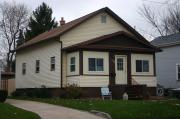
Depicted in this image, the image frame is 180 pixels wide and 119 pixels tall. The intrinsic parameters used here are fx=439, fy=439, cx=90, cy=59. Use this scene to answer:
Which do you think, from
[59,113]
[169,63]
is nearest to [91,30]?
[169,63]

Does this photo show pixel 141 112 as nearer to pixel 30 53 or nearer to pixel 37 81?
pixel 37 81

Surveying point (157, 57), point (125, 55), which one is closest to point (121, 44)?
point (125, 55)

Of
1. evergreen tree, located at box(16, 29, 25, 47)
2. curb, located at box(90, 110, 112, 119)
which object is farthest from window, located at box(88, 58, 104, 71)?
evergreen tree, located at box(16, 29, 25, 47)

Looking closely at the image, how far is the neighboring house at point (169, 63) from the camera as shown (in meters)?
39.2

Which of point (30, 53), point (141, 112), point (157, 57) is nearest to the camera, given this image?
point (141, 112)

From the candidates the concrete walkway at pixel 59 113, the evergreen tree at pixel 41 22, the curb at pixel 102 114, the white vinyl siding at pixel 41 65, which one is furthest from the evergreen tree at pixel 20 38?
the curb at pixel 102 114

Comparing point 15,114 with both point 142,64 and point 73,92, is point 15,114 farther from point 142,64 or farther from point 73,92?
point 142,64

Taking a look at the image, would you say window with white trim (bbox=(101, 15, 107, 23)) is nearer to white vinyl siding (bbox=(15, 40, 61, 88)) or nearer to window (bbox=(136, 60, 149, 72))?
white vinyl siding (bbox=(15, 40, 61, 88))

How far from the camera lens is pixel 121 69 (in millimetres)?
31500

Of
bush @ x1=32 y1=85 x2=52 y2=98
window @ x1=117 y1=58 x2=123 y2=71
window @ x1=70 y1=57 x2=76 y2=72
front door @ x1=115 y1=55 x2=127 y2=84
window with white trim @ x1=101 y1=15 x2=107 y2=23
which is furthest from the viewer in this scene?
window with white trim @ x1=101 y1=15 x2=107 y2=23

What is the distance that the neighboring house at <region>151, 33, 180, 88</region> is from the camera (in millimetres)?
39250

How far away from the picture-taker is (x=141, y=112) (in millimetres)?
Result: 20141

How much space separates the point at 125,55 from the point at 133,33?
3632 mm

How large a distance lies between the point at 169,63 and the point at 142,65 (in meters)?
8.59
